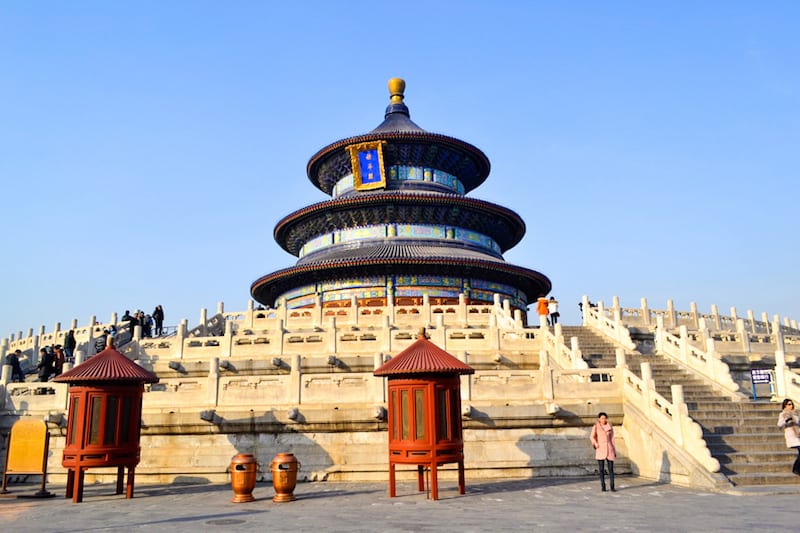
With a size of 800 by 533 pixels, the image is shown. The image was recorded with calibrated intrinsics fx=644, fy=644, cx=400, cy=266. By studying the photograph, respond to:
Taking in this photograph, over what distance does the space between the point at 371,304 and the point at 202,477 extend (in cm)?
2045

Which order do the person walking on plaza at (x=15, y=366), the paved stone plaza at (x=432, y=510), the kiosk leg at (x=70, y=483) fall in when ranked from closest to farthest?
the paved stone plaza at (x=432, y=510) < the kiosk leg at (x=70, y=483) < the person walking on plaza at (x=15, y=366)

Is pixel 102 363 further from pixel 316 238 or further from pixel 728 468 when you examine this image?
pixel 316 238

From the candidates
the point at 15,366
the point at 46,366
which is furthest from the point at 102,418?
the point at 15,366

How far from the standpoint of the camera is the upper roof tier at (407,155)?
40.7 m

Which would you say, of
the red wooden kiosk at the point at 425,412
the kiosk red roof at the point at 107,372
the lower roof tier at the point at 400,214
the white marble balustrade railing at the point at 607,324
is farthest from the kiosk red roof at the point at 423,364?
the lower roof tier at the point at 400,214

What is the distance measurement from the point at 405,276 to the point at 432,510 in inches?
1003

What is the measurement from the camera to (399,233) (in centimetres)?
3819

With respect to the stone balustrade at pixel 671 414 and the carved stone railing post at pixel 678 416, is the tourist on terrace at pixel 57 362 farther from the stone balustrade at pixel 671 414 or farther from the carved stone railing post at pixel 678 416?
the carved stone railing post at pixel 678 416

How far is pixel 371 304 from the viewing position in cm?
3459

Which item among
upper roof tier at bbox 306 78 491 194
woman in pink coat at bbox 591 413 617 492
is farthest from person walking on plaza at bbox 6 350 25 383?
upper roof tier at bbox 306 78 491 194

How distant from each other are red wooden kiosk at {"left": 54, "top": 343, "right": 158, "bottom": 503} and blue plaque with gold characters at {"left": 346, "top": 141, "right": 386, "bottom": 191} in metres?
28.8

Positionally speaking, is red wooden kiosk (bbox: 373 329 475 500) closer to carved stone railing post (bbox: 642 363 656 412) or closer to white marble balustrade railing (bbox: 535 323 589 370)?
carved stone railing post (bbox: 642 363 656 412)

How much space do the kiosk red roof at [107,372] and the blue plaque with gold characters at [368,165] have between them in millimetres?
28553

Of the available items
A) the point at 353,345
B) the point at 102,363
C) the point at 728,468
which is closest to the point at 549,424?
the point at 728,468
